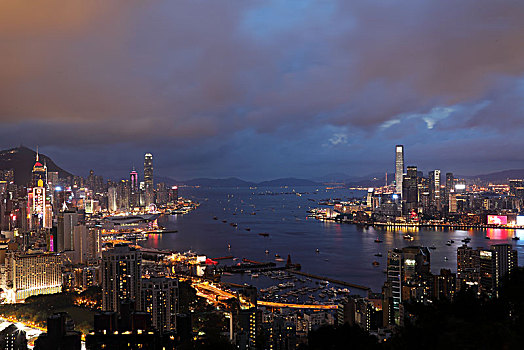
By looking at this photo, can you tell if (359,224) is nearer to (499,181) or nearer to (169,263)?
(169,263)

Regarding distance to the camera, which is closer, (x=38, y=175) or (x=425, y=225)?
(x=38, y=175)

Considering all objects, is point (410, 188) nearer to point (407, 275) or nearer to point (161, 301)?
point (407, 275)

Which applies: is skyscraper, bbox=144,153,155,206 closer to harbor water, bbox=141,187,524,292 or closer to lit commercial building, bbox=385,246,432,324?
harbor water, bbox=141,187,524,292

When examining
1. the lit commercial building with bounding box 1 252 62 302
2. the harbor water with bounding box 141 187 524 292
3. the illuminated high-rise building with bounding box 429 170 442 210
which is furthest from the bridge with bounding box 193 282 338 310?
the illuminated high-rise building with bounding box 429 170 442 210

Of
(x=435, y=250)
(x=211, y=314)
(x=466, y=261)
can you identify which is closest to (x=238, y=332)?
(x=211, y=314)

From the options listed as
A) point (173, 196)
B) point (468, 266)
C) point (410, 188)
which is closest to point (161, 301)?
point (468, 266)

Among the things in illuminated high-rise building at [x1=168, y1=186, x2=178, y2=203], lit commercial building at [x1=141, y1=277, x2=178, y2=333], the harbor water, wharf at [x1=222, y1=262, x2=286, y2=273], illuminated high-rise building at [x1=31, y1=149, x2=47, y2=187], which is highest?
illuminated high-rise building at [x1=31, y1=149, x2=47, y2=187]

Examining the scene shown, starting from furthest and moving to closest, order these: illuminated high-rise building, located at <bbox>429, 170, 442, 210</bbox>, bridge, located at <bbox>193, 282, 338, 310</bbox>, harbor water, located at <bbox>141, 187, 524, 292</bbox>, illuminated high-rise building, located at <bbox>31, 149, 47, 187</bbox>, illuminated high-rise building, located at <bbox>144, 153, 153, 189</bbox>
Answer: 1. illuminated high-rise building, located at <bbox>144, 153, 153, 189</bbox>
2. illuminated high-rise building, located at <bbox>429, 170, 442, 210</bbox>
3. illuminated high-rise building, located at <bbox>31, 149, 47, 187</bbox>
4. harbor water, located at <bbox>141, 187, 524, 292</bbox>
5. bridge, located at <bbox>193, 282, 338, 310</bbox>

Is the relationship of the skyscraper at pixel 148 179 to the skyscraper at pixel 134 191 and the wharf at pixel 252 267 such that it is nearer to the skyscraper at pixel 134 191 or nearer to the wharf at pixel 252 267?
the skyscraper at pixel 134 191
